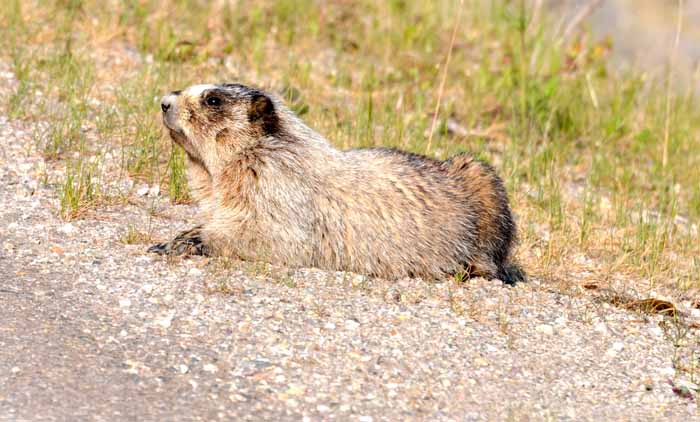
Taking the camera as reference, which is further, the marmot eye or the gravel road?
the marmot eye

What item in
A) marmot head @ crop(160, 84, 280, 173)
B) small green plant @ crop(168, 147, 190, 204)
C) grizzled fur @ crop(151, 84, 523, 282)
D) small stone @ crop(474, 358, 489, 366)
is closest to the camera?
small stone @ crop(474, 358, 489, 366)

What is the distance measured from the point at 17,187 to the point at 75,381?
2944 millimetres

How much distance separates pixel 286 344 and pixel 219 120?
6.58 ft

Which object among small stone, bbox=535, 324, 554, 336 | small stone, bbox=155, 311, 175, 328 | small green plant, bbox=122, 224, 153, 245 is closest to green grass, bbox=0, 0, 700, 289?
small green plant, bbox=122, 224, 153, 245

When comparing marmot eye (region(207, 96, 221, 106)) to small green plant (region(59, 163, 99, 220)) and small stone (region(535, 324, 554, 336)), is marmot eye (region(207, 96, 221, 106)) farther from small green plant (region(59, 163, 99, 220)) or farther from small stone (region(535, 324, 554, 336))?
small stone (region(535, 324, 554, 336))

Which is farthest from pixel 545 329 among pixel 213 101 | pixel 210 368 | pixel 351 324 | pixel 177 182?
pixel 177 182

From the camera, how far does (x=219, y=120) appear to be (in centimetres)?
669

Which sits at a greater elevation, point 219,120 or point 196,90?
point 196,90

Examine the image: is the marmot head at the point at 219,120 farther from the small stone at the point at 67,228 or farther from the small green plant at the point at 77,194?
the small stone at the point at 67,228

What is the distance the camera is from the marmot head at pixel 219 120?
21.9 ft

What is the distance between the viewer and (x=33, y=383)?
15.1 ft

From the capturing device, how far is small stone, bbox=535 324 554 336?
5859mm

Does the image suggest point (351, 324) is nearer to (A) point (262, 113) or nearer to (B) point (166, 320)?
(B) point (166, 320)

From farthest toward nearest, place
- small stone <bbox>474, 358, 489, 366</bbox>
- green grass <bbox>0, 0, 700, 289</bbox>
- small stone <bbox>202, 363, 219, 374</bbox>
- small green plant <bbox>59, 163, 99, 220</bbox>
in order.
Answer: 1. green grass <bbox>0, 0, 700, 289</bbox>
2. small green plant <bbox>59, 163, 99, 220</bbox>
3. small stone <bbox>474, 358, 489, 366</bbox>
4. small stone <bbox>202, 363, 219, 374</bbox>
